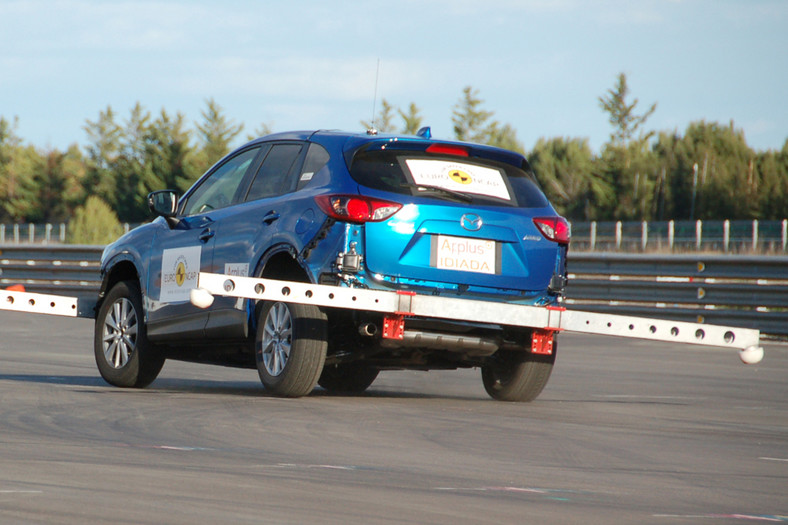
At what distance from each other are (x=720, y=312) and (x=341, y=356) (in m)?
10.9

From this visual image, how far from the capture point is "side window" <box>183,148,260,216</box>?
30.2 ft

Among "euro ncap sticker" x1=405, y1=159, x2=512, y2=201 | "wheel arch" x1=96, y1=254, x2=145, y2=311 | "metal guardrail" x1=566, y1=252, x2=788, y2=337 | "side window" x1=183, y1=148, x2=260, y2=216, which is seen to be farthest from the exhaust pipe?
"metal guardrail" x1=566, y1=252, x2=788, y2=337

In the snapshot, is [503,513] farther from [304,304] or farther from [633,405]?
[633,405]

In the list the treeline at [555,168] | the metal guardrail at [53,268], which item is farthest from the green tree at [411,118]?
the metal guardrail at [53,268]

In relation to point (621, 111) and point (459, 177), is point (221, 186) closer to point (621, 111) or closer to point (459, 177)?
point (459, 177)

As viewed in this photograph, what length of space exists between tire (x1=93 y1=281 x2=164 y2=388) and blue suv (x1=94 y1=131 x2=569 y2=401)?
3 centimetres

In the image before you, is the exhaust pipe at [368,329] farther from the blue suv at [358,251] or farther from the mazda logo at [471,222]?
the mazda logo at [471,222]

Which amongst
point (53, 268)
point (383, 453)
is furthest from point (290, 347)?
point (53, 268)

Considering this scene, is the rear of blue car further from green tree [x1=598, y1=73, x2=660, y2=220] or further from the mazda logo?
green tree [x1=598, y1=73, x2=660, y2=220]

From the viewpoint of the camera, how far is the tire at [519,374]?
8.98 m

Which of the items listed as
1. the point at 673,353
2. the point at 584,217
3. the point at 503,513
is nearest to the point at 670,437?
the point at 503,513

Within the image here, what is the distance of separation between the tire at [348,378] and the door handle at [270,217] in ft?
5.28

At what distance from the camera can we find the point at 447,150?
8477 millimetres

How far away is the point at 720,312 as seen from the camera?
59.5 ft
